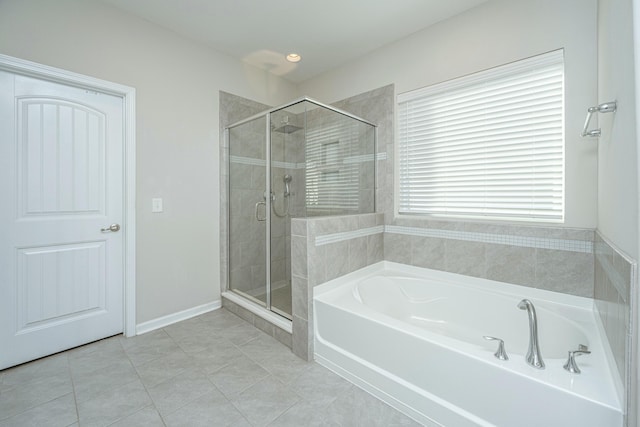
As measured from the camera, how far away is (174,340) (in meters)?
2.15

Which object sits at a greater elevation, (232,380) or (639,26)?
(639,26)

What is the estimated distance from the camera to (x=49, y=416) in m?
1.37

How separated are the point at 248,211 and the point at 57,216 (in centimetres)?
138

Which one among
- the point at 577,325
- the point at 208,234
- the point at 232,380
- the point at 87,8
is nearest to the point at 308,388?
the point at 232,380

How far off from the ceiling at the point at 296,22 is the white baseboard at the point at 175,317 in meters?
2.56

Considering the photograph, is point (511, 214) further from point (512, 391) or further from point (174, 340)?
point (174, 340)

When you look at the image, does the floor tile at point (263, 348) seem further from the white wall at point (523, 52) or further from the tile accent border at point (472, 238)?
the white wall at point (523, 52)

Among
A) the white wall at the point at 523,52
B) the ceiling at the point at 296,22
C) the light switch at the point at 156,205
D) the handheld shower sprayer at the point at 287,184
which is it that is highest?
the ceiling at the point at 296,22

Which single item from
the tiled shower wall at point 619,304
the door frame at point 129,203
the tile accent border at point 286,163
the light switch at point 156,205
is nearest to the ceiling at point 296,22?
the door frame at point 129,203

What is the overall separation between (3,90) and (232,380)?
2.34 metres

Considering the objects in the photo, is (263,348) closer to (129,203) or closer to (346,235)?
(346,235)

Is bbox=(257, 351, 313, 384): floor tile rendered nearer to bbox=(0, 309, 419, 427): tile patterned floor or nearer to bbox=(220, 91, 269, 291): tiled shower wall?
bbox=(0, 309, 419, 427): tile patterned floor

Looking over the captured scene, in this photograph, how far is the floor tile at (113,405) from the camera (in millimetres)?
1361

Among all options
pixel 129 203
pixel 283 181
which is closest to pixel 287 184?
pixel 283 181
